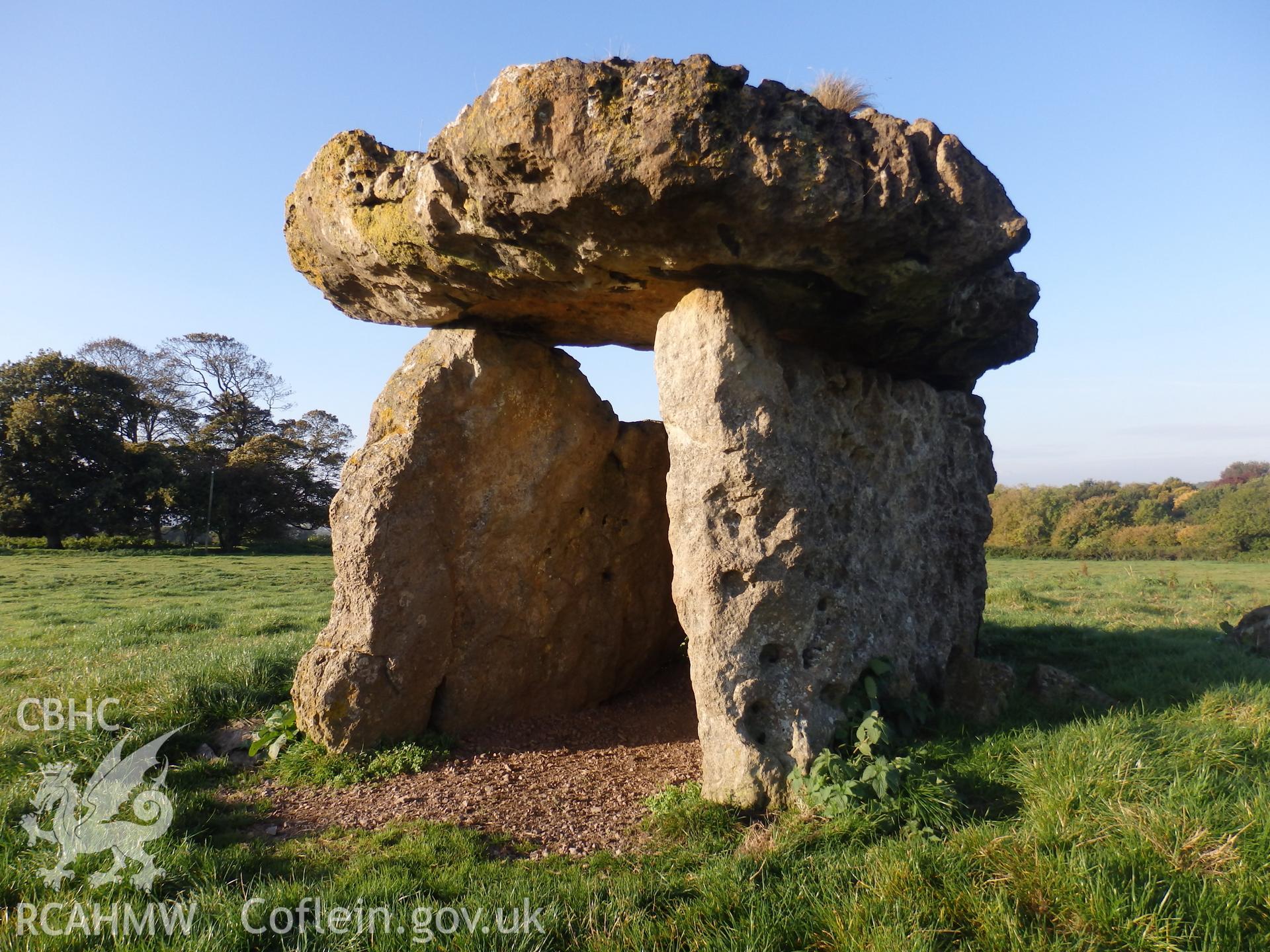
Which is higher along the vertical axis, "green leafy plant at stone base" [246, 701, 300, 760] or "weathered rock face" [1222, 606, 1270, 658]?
"weathered rock face" [1222, 606, 1270, 658]

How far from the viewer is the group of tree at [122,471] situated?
106ft

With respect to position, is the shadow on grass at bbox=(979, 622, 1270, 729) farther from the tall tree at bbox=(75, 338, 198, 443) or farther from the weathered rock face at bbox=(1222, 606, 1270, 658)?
the tall tree at bbox=(75, 338, 198, 443)

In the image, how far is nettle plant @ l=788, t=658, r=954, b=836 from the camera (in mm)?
4766

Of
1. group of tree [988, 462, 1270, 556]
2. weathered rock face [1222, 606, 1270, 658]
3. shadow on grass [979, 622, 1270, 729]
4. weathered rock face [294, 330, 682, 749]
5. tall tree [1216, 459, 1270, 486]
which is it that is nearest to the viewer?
shadow on grass [979, 622, 1270, 729]

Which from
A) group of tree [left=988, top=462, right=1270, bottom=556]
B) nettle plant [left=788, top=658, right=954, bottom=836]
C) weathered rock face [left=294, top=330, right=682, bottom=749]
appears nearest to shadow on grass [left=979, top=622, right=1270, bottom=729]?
nettle plant [left=788, top=658, right=954, bottom=836]

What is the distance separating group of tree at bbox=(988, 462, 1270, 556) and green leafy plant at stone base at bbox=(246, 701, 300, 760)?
31.6 meters

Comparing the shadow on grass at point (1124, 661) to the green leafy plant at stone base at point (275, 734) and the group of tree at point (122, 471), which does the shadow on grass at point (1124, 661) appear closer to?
the green leafy plant at stone base at point (275, 734)

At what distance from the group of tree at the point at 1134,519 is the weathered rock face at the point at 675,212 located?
3048cm

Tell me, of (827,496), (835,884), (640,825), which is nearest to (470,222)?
(827,496)

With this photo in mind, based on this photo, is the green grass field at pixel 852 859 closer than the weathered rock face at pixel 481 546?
Yes

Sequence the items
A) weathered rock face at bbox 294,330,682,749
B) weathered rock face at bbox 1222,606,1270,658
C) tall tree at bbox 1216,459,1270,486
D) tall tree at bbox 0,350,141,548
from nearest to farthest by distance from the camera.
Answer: weathered rock face at bbox 294,330,682,749 → weathered rock face at bbox 1222,606,1270,658 → tall tree at bbox 0,350,141,548 → tall tree at bbox 1216,459,1270,486

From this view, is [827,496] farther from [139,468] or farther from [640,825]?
[139,468]

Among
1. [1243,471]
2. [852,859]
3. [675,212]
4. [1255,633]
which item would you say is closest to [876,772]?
[852,859]

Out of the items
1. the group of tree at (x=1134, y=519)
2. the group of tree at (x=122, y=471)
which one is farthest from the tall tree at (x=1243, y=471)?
the group of tree at (x=122, y=471)
